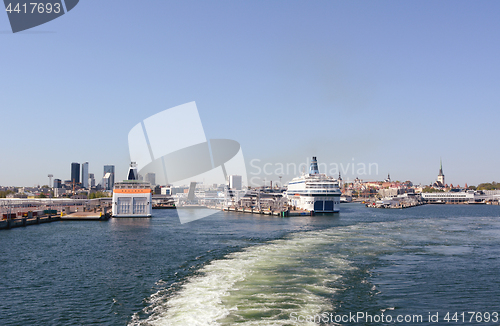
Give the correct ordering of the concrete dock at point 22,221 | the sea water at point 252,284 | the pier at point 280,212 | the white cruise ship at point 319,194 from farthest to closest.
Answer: the white cruise ship at point 319,194 < the pier at point 280,212 < the concrete dock at point 22,221 < the sea water at point 252,284

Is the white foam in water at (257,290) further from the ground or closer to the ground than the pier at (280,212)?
further from the ground

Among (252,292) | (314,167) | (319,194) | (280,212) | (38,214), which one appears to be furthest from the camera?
(314,167)

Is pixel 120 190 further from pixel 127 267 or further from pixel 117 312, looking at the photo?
pixel 117 312

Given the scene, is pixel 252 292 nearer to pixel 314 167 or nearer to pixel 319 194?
pixel 319 194

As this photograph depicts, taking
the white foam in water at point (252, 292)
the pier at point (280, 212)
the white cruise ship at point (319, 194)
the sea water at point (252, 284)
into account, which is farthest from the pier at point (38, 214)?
the white cruise ship at point (319, 194)

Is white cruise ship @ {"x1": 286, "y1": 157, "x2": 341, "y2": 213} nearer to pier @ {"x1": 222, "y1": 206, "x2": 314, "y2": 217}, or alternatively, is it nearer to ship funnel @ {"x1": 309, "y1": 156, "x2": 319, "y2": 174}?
pier @ {"x1": 222, "y1": 206, "x2": 314, "y2": 217}

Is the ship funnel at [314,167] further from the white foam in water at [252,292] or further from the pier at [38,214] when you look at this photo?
the white foam in water at [252,292]

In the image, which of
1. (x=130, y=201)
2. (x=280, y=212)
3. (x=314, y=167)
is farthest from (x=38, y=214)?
(x=314, y=167)

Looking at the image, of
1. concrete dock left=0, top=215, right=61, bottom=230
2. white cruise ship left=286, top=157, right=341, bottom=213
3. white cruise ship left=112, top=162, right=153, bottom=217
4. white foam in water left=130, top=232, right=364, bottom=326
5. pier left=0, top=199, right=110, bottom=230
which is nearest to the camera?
white foam in water left=130, top=232, right=364, bottom=326

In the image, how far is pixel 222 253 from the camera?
24.1 meters

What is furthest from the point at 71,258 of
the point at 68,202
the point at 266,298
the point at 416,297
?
the point at 68,202

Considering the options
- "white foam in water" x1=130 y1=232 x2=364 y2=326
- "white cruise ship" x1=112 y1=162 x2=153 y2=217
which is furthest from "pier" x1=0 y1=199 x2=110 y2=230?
"white foam in water" x1=130 y1=232 x2=364 y2=326

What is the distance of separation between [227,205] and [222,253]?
2825 inches

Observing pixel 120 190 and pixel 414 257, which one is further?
pixel 120 190
